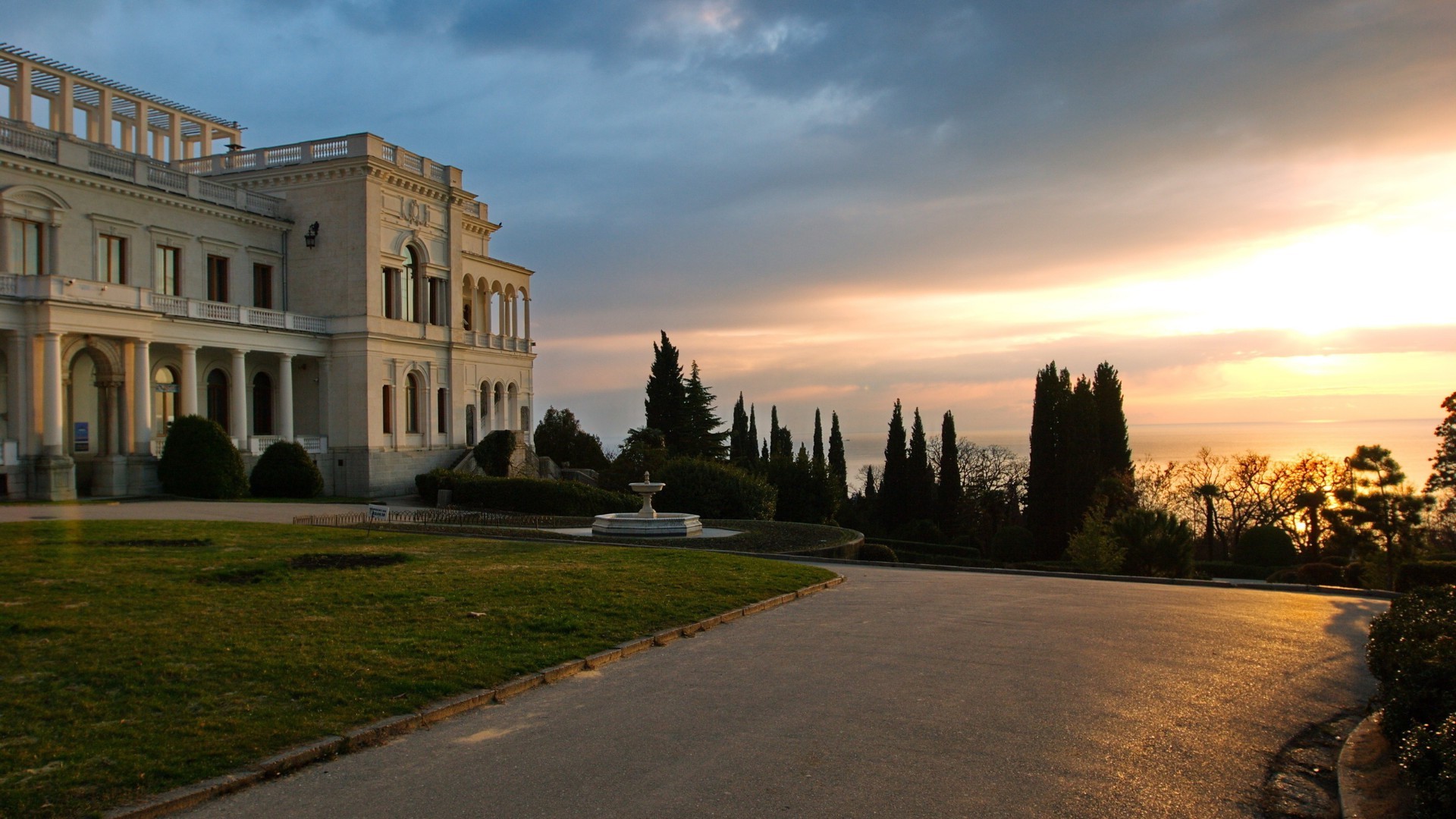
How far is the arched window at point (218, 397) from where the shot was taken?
37.9 m

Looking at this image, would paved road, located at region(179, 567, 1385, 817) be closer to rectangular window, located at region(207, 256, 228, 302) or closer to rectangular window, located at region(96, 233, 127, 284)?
rectangular window, located at region(96, 233, 127, 284)

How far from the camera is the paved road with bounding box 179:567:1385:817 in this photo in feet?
18.1

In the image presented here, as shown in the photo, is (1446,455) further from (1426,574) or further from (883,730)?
(883,730)

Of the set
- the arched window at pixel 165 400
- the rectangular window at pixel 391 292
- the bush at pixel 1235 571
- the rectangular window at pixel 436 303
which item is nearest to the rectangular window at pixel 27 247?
the arched window at pixel 165 400

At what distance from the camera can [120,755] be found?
5832mm

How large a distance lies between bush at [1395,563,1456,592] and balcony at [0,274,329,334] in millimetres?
35219

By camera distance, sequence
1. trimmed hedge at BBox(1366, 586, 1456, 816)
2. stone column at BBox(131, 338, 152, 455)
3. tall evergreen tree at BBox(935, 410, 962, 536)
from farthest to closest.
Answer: tall evergreen tree at BBox(935, 410, 962, 536) → stone column at BBox(131, 338, 152, 455) → trimmed hedge at BBox(1366, 586, 1456, 816)

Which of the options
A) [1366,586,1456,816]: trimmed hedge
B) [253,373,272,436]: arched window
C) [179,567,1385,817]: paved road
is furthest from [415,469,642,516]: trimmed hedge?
[1366,586,1456,816]: trimmed hedge

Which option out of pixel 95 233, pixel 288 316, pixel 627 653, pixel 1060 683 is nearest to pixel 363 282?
pixel 288 316

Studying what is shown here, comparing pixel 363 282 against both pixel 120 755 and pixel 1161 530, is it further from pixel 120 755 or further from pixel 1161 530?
pixel 120 755

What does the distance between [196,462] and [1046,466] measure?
39033 millimetres

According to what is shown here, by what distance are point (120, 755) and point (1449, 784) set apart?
7.42 metres

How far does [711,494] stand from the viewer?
3378cm

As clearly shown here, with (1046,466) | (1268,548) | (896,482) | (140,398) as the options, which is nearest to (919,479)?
(896,482)
